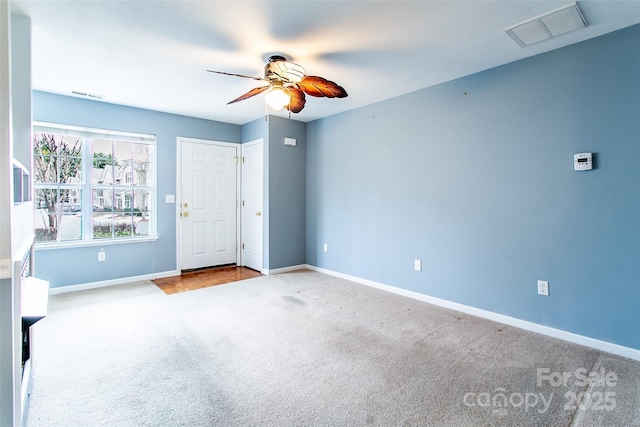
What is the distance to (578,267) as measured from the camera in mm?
2564

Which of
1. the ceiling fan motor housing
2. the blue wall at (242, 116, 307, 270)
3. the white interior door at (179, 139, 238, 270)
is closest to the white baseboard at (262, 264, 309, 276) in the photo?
the blue wall at (242, 116, 307, 270)

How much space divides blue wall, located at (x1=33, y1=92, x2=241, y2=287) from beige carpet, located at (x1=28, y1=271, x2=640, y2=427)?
0.69 m

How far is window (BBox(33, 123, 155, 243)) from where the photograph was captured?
3.80 metres

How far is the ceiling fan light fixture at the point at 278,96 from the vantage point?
2662 millimetres

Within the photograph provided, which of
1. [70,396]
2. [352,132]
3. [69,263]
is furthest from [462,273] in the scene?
[69,263]

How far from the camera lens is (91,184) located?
4086 millimetres

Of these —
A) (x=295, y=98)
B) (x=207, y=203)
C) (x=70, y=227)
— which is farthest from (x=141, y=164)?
(x=295, y=98)

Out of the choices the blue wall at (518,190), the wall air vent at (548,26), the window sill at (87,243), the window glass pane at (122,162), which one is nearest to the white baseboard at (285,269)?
the blue wall at (518,190)

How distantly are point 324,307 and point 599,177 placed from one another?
2.64m

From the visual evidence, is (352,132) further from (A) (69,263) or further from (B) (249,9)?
(A) (69,263)

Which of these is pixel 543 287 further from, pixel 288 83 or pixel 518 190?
pixel 288 83

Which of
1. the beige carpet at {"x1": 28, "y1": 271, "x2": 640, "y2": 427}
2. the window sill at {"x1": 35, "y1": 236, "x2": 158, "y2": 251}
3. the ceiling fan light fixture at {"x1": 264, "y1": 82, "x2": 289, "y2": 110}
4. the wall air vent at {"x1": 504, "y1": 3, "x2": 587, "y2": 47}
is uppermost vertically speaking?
the wall air vent at {"x1": 504, "y1": 3, "x2": 587, "y2": 47}

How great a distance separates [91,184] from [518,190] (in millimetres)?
4881

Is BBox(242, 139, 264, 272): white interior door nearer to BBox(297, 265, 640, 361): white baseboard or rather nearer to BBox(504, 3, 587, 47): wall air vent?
BBox(297, 265, 640, 361): white baseboard
